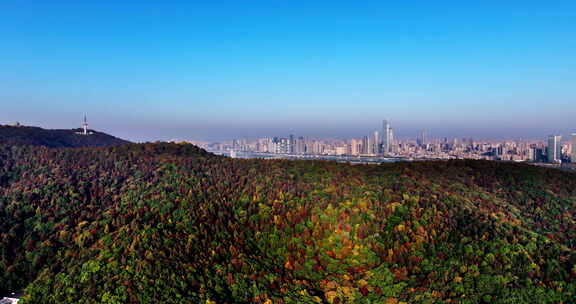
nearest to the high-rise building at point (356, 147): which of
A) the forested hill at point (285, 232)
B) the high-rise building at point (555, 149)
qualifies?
the high-rise building at point (555, 149)

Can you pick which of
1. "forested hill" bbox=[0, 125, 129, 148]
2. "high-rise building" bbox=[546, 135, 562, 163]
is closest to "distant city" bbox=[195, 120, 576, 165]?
"high-rise building" bbox=[546, 135, 562, 163]

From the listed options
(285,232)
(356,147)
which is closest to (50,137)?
(285,232)

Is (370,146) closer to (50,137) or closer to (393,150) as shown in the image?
(393,150)

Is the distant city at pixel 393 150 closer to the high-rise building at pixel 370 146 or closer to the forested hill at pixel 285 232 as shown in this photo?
the high-rise building at pixel 370 146

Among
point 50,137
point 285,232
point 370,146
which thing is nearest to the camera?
point 285,232

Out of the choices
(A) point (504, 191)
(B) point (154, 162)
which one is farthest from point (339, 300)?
(B) point (154, 162)

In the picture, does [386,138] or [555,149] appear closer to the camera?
[555,149]
